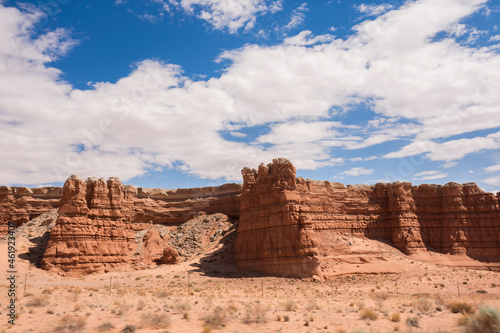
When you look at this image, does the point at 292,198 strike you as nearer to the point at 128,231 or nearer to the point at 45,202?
the point at 128,231

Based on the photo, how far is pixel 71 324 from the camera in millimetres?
17297

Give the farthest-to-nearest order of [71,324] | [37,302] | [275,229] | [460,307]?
1. [275,229]
2. [460,307]
3. [37,302]
4. [71,324]

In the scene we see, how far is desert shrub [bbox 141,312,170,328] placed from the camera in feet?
59.4

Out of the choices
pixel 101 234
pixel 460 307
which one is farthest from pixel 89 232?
pixel 460 307

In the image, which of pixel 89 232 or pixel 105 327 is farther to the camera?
pixel 89 232

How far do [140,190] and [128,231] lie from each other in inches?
644

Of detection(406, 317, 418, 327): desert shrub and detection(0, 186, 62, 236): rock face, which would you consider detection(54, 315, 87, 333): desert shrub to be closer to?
detection(406, 317, 418, 327): desert shrub

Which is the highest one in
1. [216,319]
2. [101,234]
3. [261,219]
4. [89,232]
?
[261,219]

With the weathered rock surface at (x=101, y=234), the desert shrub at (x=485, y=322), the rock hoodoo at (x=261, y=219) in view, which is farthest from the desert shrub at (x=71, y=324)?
the rock hoodoo at (x=261, y=219)

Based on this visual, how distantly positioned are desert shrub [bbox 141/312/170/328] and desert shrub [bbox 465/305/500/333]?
1271cm

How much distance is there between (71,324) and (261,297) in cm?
1554

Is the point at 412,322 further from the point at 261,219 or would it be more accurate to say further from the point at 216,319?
the point at 261,219

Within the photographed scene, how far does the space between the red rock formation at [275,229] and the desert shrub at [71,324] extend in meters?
27.7

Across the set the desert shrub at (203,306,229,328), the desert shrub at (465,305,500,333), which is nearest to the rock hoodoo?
the desert shrub at (203,306,229,328)
